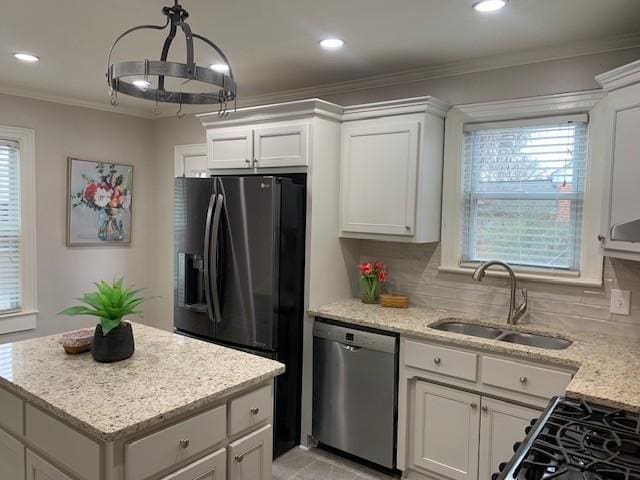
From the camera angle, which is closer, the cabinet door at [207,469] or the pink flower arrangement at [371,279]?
the cabinet door at [207,469]

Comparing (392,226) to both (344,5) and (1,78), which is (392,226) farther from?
(1,78)

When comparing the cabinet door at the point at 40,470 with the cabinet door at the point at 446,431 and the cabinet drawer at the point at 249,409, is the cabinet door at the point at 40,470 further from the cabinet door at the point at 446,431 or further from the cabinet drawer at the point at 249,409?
the cabinet door at the point at 446,431

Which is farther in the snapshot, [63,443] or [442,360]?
[442,360]

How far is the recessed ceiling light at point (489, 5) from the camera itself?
6.86ft

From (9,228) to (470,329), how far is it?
361 cm

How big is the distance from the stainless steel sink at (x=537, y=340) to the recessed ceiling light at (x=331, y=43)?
6.19 feet

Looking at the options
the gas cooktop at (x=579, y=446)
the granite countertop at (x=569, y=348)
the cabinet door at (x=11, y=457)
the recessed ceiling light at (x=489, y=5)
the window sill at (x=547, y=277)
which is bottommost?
the cabinet door at (x=11, y=457)

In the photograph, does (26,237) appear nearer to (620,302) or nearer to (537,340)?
(537,340)

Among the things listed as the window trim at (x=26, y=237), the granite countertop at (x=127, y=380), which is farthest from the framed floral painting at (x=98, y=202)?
the granite countertop at (x=127, y=380)

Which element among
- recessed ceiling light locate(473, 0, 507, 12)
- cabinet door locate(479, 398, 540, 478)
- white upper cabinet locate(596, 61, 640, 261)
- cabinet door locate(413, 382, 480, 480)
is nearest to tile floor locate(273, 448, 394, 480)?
cabinet door locate(413, 382, 480, 480)

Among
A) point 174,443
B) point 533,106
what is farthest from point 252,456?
point 533,106

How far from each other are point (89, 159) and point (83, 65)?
1.31 metres

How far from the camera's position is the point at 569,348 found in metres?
2.39

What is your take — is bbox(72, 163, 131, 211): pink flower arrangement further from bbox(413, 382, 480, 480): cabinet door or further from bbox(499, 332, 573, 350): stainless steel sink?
bbox(499, 332, 573, 350): stainless steel sink
